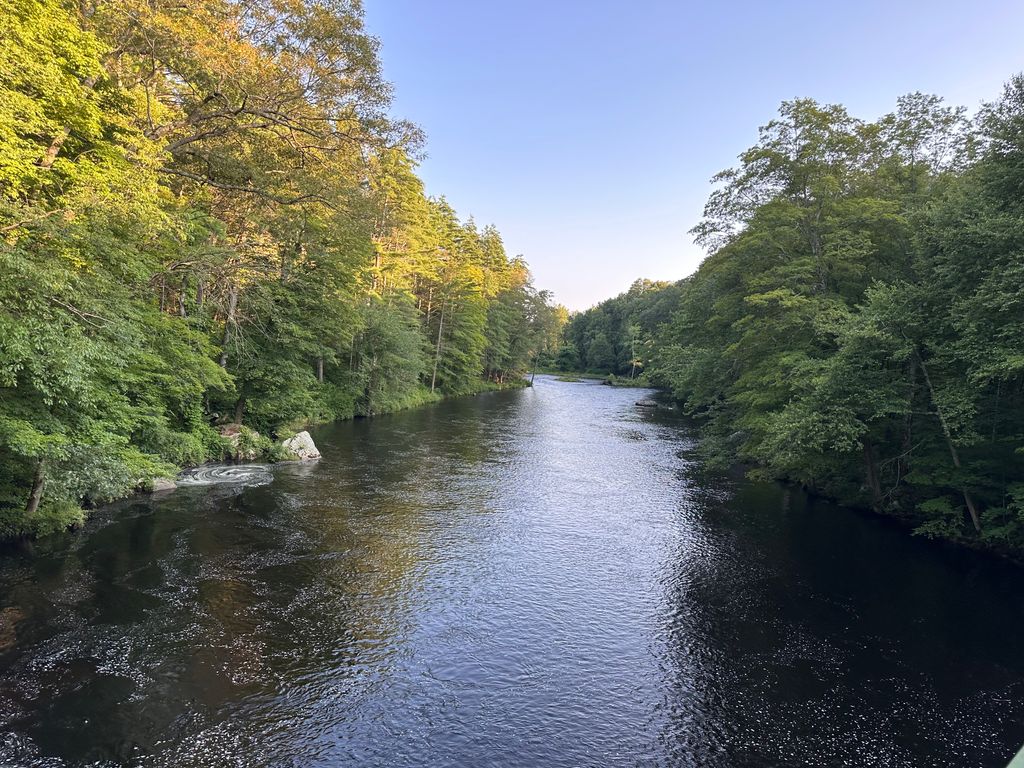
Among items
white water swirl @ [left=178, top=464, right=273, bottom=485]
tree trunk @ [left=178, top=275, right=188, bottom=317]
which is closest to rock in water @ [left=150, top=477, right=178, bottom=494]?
Answer: white water swirl @ [left=178, top=464, right=273, bottom=485]

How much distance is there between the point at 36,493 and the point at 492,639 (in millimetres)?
9946

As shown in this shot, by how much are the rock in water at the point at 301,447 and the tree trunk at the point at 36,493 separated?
8.97 m

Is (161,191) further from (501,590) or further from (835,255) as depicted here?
(835,255)

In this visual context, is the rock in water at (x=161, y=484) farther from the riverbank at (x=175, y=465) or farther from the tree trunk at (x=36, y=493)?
the tree trunk at (x=36, y=493)

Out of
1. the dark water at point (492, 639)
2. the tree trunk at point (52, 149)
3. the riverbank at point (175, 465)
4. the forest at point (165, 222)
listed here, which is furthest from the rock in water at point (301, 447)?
the tree trunk at point (52, 149)

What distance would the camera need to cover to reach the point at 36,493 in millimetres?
10945

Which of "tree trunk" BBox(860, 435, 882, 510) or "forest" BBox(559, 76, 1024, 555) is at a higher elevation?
"forest" BBox(559, 76, 1024, 555)

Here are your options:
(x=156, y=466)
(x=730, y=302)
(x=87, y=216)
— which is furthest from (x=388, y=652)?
(x=730, y=302)

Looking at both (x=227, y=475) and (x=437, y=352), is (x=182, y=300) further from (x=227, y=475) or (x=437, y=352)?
(x=437, y=352)

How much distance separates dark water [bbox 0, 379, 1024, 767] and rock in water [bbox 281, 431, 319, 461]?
12.7 feet

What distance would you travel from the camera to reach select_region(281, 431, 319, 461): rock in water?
792 inches

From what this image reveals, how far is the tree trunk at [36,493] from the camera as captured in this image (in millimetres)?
10596

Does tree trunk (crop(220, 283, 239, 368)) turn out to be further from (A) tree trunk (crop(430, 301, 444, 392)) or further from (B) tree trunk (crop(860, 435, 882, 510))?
(A) tree trunk (crop(430, 301, 444, 392))

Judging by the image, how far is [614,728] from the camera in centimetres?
695
